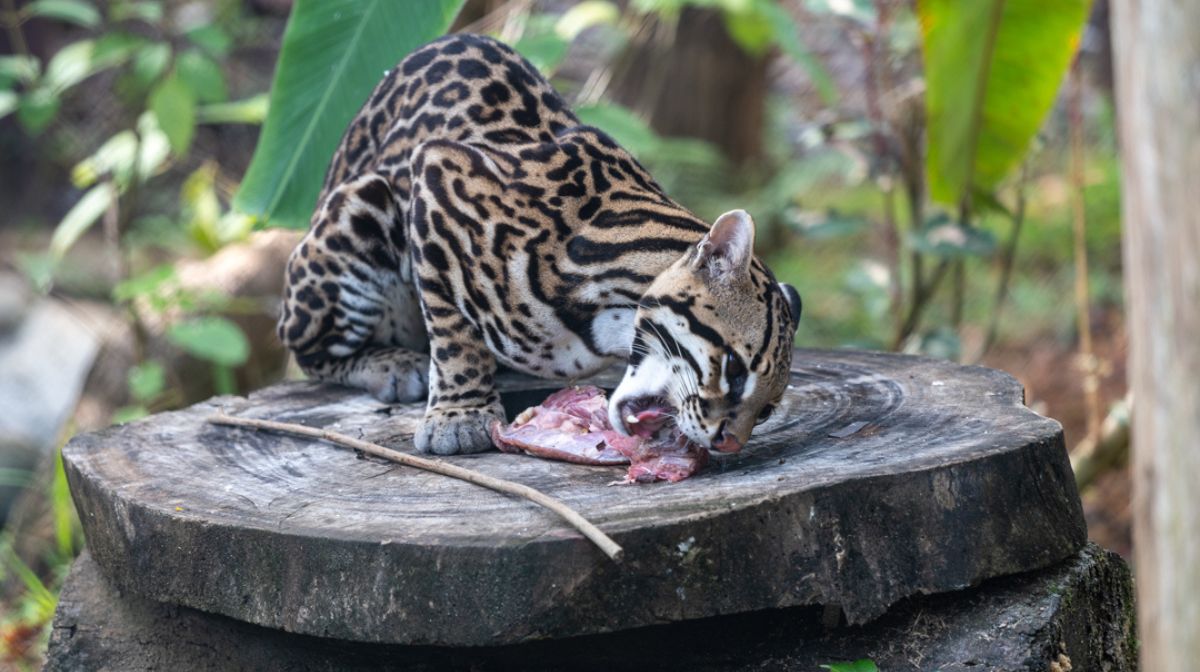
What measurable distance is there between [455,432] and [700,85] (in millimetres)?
6085

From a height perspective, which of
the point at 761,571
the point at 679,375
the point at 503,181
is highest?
the point at 503,181

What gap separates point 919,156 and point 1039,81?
4.30 ft

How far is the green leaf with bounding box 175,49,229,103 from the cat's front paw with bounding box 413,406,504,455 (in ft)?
10.1

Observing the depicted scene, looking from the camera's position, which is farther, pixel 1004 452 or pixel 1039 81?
pixel 1039 81

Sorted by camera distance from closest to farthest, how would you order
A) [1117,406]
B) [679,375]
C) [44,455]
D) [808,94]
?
[679,375] → [1117,406] → [44,455] → [808,94]

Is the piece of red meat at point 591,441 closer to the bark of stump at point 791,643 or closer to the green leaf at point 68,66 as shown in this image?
the bark of stump at point 791,643

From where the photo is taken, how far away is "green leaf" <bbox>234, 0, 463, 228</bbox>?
4492 millimetres

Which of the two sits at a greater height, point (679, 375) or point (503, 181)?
point (503, 181)

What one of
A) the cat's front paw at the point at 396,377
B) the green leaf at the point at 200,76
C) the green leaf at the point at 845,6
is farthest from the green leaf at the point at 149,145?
the green leaf at the point at 845,6

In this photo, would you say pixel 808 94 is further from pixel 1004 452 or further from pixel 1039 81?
pixel 1004 452

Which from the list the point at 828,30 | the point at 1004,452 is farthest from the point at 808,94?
the point at 1004,452

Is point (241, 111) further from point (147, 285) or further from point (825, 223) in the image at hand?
point (825, 223)

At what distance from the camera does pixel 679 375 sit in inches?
132

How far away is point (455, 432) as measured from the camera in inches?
144
